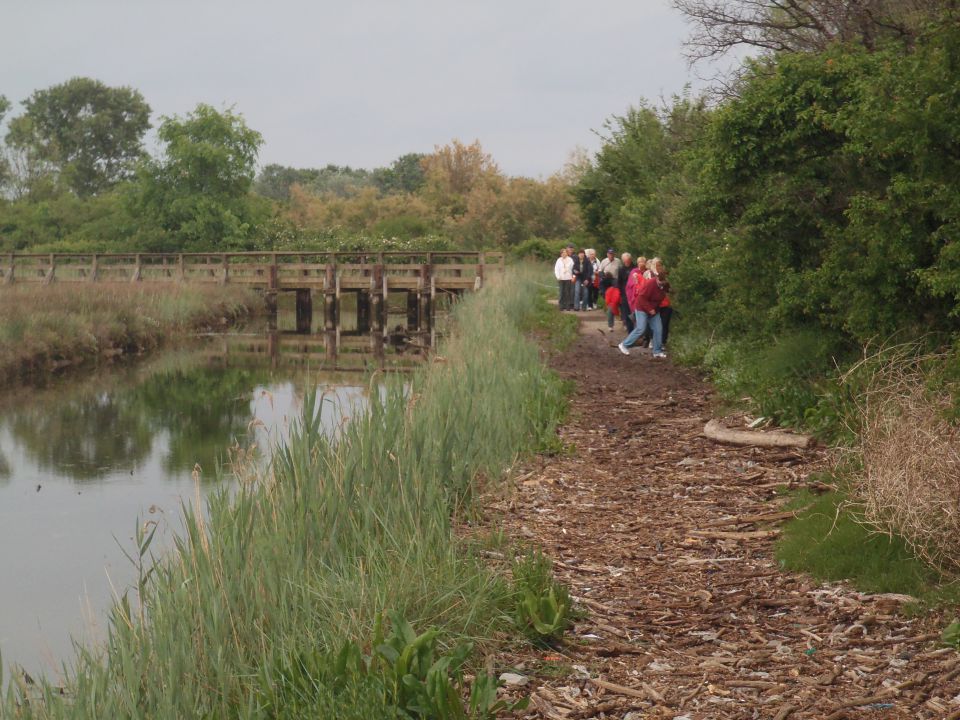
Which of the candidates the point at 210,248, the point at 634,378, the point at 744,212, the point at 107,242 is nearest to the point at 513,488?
the point at 744,212

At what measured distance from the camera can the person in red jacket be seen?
1738cm

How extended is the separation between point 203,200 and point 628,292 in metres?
44.6

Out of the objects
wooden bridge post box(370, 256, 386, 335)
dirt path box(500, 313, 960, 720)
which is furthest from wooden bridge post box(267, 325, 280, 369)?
dirt path box(500, 313, 960, 720)

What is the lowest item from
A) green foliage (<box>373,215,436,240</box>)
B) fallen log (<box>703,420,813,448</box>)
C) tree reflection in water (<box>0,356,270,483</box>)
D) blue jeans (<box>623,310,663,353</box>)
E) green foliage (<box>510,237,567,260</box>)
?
tree reflection in water (<box>0,356,270,483</box>)

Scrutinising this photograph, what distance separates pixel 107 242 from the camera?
204ft

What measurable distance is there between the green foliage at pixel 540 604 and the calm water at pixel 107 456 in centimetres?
169

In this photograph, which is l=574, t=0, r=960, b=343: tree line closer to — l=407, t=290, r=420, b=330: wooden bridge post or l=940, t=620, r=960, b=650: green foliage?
l=940, t=620, r=960, b=650: green foliage

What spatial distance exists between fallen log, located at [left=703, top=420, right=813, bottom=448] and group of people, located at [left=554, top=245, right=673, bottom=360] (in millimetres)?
6508

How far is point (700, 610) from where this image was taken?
20.6 ft

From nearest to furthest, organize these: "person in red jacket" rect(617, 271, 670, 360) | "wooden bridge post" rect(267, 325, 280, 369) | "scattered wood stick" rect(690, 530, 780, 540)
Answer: "scattered wood stick" rect(690, 530, 780, 540) → "person in red jacket" rect(617, 271, 670, 360) → "wooden bridge post" rect(267, 325, 280, 369)

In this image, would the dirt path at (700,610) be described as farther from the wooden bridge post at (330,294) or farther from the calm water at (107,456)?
the wooden bridge post at (330,294)

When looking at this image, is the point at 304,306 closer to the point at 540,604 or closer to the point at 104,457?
the point at 104,457

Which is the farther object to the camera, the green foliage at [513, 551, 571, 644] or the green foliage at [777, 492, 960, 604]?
the green foliage at [777, 492, 960, 604]

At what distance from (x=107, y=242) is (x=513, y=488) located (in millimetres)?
57051
